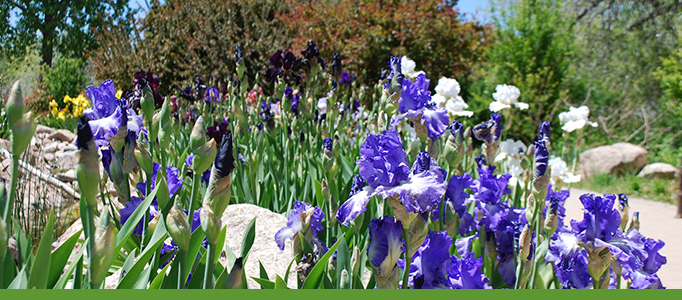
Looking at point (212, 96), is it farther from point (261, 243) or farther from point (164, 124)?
point (164, 124)

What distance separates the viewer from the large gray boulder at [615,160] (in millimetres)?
7914

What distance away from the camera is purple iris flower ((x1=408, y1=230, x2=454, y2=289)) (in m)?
1.08

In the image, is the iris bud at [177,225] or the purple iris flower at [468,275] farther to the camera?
the purple iris flower at [468,275]

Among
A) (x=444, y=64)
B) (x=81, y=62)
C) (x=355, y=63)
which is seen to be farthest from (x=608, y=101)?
(x=81, y=62)

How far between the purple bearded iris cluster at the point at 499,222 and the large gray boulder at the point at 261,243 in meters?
0.71

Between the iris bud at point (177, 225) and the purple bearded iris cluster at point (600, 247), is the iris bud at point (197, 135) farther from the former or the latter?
the purple bearded iris cluster at point (600, 247)

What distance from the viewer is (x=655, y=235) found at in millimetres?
4102

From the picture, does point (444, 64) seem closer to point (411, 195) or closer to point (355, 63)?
point (355, 63)

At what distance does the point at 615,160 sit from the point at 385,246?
865cm

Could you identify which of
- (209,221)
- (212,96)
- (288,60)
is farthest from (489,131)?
(212,96)

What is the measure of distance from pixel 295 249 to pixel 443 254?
0.41m

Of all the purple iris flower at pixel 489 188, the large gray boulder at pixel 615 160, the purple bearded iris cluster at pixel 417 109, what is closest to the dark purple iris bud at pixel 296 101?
the purple bearded iris cluster at pixel 417 109

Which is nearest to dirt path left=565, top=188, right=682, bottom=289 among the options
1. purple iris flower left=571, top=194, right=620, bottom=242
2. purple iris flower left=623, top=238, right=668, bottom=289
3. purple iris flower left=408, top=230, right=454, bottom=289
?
purple iris flower left=623, top=238, right=668, bottom=289

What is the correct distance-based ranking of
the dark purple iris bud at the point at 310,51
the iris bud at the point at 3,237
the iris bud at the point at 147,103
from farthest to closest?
the dark purple iris bud at the point at 310,51, the iris bud at the point at 147,103, the iris bud at the point at 3,237
